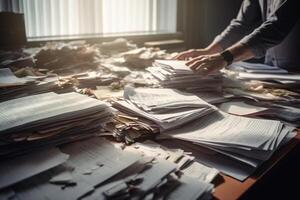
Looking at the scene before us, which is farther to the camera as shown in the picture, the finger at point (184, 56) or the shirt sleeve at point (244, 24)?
the shirt sleeve at point (244, 24)

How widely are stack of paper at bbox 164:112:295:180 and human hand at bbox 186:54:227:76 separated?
330 millimetres

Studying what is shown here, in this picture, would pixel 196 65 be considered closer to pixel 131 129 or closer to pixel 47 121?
pixel 131 129

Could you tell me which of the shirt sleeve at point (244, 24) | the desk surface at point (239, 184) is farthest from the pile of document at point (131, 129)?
the shirt sleeve at point (244, 24)

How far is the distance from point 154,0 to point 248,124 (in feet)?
7.29

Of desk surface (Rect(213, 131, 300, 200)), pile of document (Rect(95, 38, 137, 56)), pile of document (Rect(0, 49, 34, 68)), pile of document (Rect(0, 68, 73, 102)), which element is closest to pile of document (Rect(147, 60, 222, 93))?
pile of document (Rect(0, 68, 73, 102))

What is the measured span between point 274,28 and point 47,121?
3.84 ft

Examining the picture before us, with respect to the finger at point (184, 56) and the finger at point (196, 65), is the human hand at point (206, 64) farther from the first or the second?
the finger at point (184, 56)

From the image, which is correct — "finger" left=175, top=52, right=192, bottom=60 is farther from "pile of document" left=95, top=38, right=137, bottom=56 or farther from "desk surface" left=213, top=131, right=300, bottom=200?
"desk surface" left=213, top=131, right=300, bottom=200

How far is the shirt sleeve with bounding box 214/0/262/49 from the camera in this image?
1942mm

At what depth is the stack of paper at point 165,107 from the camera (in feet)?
2.92

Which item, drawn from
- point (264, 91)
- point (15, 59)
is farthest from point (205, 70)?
point (15, 59)

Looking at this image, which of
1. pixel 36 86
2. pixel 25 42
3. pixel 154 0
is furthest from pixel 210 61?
pixel 154 0

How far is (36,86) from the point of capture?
1.10 meters

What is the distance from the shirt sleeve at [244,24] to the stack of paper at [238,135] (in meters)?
1.06
